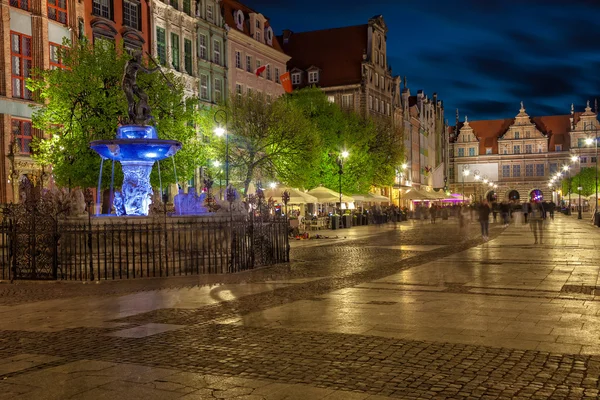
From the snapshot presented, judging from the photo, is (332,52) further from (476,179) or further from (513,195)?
(513,195)

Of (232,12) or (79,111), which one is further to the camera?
(232,12)

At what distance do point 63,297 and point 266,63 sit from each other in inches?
1856

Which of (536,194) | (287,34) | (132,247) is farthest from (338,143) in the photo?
(536,194)

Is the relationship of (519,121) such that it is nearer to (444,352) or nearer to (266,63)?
(266,63)

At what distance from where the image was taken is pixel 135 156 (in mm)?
19891

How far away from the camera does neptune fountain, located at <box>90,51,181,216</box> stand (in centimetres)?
1956

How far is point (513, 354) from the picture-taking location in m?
7.34

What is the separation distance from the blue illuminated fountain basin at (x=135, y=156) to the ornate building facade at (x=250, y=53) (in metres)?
30.1

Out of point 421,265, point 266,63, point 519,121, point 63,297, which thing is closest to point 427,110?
point 519,121

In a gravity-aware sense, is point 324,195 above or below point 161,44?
below

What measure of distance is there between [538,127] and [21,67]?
9503 cm

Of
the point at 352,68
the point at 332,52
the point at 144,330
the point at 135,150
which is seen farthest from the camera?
the point at 332,52

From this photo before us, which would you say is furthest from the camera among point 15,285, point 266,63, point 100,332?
point 266,63

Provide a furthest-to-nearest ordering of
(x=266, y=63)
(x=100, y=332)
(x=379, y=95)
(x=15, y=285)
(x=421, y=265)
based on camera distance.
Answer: (x=379, y=95) → (x=266, y=63) → (x=421, y=265) → (x=15, y=285) → (x=100, y=332)
